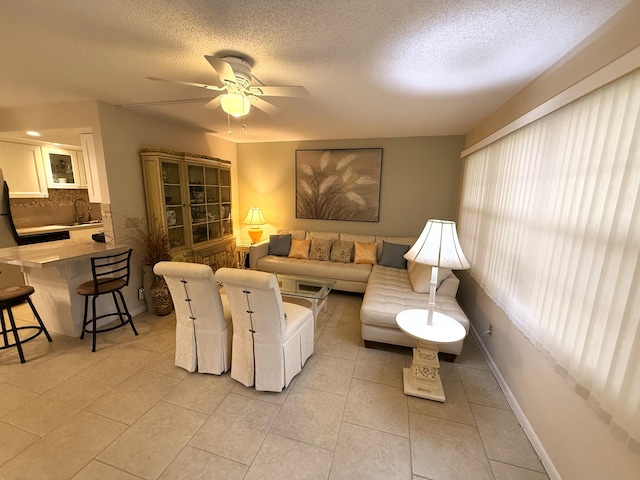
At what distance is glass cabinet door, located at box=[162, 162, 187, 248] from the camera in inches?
131

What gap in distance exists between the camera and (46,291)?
8.95 ft

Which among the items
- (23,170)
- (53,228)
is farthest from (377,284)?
(23,170)

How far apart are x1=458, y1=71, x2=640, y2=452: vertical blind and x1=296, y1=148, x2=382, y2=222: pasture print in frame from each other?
232 centimetres

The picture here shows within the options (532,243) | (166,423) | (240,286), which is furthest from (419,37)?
(166,423)

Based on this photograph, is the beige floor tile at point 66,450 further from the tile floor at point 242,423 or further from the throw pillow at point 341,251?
the throw pillow at point 341,251

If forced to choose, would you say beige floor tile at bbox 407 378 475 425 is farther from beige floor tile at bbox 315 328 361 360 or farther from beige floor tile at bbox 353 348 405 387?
beige floor tile at bbox 315 328 361 360

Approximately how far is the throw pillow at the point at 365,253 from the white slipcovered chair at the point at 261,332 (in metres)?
2.06

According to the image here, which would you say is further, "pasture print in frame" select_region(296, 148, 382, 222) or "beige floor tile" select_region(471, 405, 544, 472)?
"pasture print in frame" select_region(296, 148, 382, 222)

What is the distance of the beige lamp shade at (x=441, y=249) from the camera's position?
1845 mm

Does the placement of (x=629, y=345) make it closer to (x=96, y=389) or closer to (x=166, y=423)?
(x=166, y=423)

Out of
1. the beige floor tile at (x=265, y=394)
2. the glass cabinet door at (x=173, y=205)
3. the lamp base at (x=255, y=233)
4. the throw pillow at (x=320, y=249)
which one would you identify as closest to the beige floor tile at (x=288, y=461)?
the beige floor tile at (x=265, y=394)

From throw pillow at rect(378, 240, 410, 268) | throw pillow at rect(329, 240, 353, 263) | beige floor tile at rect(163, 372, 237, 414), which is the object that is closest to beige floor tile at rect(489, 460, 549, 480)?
beige floor tile at rect(163, 372, 237, 414)

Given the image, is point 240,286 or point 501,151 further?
point 501,151

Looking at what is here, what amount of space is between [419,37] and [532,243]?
1.53 meters
